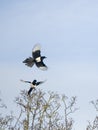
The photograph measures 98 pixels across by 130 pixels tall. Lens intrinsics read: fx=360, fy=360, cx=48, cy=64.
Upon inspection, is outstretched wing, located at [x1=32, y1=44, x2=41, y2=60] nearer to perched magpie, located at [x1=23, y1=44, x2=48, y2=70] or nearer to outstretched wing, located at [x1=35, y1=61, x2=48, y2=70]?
perched magpie, located at [x1=23, y1=44, x2=48, y2=70]

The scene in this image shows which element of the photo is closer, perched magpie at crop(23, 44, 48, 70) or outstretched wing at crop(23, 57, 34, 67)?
outstretched wing at crop(23, 57, 34, 67)

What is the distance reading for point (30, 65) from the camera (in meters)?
13.0

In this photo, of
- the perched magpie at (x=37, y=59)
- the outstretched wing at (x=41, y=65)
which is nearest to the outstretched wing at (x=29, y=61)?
the perched magpie at (x=37, y=59)

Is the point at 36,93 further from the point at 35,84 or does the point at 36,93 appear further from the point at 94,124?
the point at 35,84

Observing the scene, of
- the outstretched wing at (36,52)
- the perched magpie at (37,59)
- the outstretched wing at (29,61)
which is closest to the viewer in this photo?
the outstretched wing at (29,61)

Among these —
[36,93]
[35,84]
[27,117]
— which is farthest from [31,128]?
[35,84]

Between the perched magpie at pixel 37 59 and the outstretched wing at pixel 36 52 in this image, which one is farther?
the outstretched wing at pixel 36 52

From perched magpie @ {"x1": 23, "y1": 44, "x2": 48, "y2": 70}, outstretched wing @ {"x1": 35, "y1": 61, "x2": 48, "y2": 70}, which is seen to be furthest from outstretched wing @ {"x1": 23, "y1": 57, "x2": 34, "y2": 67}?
outstretched wing @ {"x1": 35, "y1": 61, "x2": 48, "y2": 70}

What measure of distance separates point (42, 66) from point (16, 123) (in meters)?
21.7

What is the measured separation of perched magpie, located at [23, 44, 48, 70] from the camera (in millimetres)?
13578

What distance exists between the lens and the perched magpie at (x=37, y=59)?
13578 mm

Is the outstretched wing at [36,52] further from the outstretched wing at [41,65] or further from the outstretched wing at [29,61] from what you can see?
the outstretched wing at [41,65]

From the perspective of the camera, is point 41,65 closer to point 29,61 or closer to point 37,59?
point 37,59

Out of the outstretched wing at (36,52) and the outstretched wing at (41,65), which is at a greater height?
the outstretched wing at (36,52)
